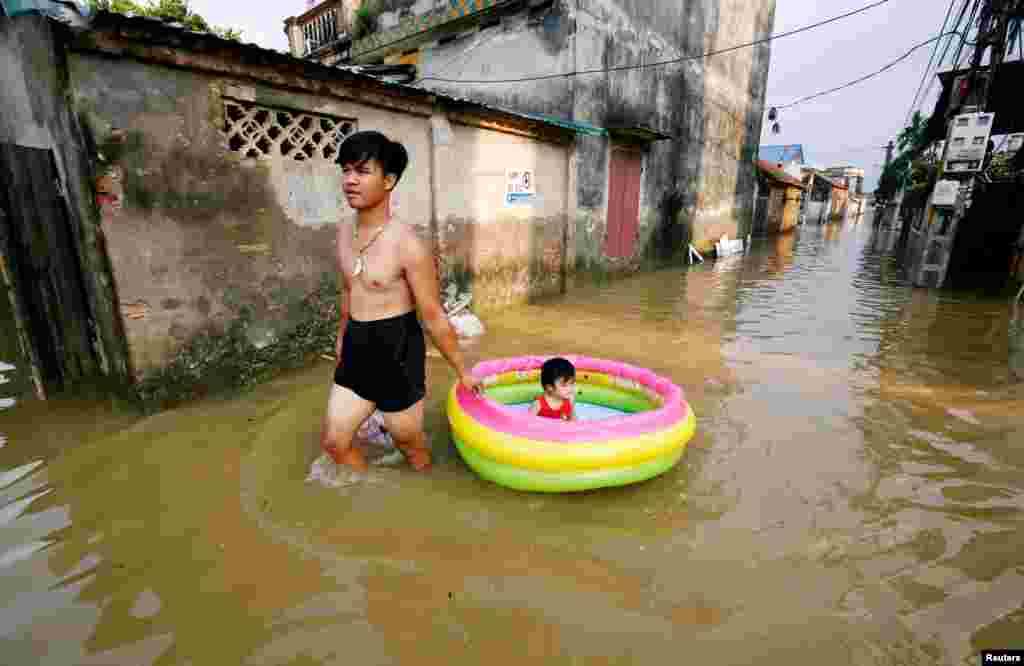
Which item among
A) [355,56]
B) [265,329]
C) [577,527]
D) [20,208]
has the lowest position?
[577,527]

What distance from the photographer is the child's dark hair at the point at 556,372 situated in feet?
10.9

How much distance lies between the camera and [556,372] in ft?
10.9

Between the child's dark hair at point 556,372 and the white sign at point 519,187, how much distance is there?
5.15 meters

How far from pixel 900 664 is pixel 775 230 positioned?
30.4 metres

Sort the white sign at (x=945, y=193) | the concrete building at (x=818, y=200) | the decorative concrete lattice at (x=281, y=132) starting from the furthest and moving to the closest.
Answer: the concrete building at (x=818, y=200)
the white sign at (x=945, y=193)
the decorative concrete lattice at (x=281, y=132)

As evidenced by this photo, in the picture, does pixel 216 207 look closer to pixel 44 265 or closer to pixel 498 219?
pixel 44 265

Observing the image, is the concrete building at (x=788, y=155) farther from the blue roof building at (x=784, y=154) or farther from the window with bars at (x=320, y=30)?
the window with bars at (x=320, y=30)

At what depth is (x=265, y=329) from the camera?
4.77 meters

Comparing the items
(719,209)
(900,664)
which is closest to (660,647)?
(900,664)

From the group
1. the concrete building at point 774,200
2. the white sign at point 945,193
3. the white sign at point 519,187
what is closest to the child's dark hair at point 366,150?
the white sign at point 519,187

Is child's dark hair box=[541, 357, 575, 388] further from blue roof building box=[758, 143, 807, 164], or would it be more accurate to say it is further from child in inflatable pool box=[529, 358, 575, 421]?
blue roof building box=[758, 143, 807, 164]

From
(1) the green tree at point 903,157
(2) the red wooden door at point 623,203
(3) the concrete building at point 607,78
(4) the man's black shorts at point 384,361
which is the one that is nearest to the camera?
(4) the man's black shorts at point 384,361

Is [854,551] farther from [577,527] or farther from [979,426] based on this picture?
[979,426]

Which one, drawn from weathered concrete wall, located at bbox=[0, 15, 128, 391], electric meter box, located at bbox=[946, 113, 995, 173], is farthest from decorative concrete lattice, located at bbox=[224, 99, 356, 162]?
electric meter box, located at bbox=[946, 113, 995, 173]
